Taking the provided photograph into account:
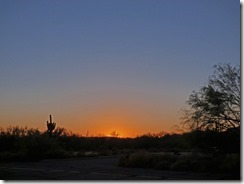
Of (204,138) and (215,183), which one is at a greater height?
(204,138)

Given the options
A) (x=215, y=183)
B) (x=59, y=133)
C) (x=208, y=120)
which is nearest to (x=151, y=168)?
(x=208, y=120)

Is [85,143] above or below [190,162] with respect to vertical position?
above

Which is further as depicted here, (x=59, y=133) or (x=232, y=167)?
(x=59, y=133)

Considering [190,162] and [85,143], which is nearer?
[190,162]

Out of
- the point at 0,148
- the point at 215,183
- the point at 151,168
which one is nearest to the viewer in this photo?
the point at 215,183

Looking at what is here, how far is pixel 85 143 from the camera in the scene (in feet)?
175

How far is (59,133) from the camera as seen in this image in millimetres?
49375

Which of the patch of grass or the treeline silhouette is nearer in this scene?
the patch of grass

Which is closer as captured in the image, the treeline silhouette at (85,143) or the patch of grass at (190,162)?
the patch of grass at (190,162)

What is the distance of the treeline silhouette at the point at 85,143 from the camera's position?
75.1 ft

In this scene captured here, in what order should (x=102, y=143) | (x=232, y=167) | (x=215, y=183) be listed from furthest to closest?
(x=102, y=143), (x=232, y=167), (x=215, y=183)

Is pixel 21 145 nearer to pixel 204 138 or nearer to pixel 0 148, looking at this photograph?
pixel 0 148

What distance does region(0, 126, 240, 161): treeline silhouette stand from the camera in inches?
902

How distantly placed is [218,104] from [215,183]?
7834 mm
